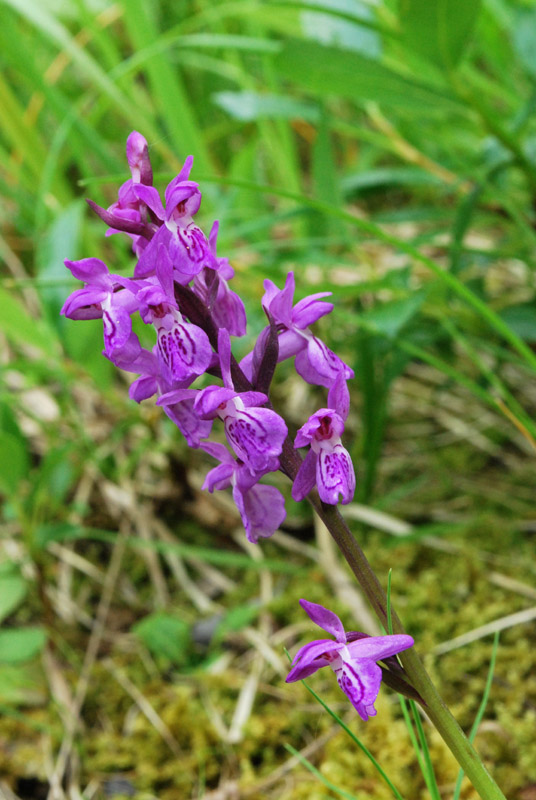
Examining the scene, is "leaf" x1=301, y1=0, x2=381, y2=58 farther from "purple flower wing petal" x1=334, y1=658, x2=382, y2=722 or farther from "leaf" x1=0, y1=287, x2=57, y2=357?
"purple flower wing petal" x1=334, y1=658, x2=382, y2=722

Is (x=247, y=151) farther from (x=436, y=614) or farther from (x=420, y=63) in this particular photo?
(x=436, y=614)

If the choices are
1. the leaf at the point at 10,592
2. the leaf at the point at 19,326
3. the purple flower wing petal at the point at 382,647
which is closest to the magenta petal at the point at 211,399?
the purple flower wing petal at the point at 382,647

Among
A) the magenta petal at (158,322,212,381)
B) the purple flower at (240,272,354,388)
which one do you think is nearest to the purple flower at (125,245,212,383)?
the magenta petal at (158,322,212,381)

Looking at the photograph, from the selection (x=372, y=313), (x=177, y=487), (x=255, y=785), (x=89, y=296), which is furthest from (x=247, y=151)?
(x=255, y=785)

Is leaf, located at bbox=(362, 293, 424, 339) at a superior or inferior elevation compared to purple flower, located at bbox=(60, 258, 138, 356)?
inferior

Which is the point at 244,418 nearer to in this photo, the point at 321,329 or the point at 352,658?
the point at 352,658

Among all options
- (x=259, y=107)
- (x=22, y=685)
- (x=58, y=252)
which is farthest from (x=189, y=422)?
(x=259, y=107)
